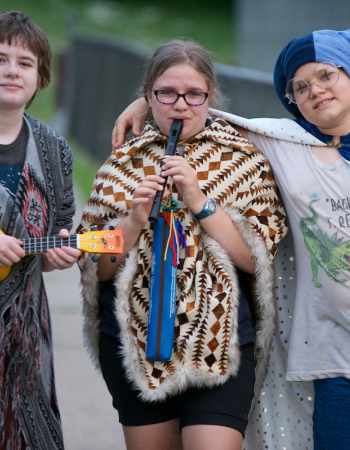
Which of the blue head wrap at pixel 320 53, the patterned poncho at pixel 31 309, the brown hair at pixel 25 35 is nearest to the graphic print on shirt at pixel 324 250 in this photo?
the blue head wrap at pixel 320 53

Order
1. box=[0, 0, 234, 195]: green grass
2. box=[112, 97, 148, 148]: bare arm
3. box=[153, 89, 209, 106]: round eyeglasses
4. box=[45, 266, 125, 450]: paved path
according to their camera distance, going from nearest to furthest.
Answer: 1. box=[153, 89, 209, 106]: round eyeglasses
2. box=[112, 97, 148, 148]: bare arm
3. box=[45, 266, 125, 450]: paved path
4. box=[0, 0, 234, 195]: green grass

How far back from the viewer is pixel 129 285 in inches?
170

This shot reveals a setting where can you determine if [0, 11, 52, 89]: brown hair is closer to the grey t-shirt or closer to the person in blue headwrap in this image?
the person in blue headwrap

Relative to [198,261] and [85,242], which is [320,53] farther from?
[85,242]

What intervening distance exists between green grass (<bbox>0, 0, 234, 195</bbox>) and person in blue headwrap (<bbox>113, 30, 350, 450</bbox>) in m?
28.7

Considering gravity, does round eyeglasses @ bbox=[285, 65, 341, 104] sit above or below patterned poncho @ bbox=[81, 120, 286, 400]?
above

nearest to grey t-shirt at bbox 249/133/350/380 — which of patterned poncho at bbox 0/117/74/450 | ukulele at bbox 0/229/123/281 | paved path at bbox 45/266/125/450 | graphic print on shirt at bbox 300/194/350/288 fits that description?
graphic print on shirt at bbox 300/194/350/288

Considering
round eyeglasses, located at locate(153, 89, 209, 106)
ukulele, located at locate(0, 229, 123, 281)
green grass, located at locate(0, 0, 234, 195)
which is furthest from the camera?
green grass, located at locate(0, 0, 234, 195)

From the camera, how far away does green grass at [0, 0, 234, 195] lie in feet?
122

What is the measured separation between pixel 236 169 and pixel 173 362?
712 millimetres

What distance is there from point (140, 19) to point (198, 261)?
128 ft

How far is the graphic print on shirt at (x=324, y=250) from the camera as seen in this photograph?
14.2 ft

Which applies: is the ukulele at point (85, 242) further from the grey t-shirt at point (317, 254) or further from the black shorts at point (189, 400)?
the grey t-shirt at point (317, 254)

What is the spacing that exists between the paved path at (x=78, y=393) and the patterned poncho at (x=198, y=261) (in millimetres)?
→ 1814
